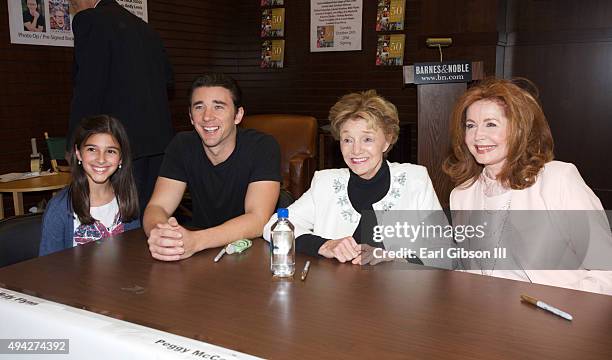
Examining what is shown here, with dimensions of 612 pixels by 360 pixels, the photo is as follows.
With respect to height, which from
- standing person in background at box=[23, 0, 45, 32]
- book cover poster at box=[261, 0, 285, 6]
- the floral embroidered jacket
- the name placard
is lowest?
the floral embroidered jacket

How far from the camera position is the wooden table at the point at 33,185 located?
12.4ft

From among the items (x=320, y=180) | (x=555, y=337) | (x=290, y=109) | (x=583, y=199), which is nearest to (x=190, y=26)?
(x=290, y=109)

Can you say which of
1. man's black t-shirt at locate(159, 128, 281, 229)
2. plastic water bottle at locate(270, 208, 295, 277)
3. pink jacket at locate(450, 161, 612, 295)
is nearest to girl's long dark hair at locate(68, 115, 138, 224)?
man's black t-shirt at locate(159, 128, 281, 229)

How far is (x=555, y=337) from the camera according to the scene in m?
1.19

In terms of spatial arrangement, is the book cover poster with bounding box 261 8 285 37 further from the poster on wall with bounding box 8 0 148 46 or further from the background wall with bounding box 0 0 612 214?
the poster on wall with bounding box 8 0 148 46

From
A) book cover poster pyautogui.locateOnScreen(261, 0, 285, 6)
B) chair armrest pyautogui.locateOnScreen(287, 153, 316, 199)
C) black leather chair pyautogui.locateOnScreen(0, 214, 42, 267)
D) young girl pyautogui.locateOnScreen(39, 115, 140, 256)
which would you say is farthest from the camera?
book cover poster pyautogui.locateOnScreen(261, 0, 285, 6)

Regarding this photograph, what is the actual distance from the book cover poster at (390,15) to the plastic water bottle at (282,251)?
4647 mm

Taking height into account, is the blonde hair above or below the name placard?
below

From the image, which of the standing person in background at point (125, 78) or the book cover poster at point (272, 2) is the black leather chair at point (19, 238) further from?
the book cover poster at point (272, 2)

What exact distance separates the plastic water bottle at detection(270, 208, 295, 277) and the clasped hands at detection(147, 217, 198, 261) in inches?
11.4

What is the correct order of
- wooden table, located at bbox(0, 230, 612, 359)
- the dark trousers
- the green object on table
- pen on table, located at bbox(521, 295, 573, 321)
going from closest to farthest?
wooden table, located at bbox(0, 230, 612, 359)
pen on table, located at bbox(521, 295, 573, 321)
the green object on table
the dark trousers

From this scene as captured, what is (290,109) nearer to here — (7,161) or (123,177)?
(7,161)

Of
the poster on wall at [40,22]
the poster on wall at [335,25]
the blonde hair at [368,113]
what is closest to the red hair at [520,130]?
the blonde hair at [368,113]

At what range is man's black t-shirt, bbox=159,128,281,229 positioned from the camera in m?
2.50
